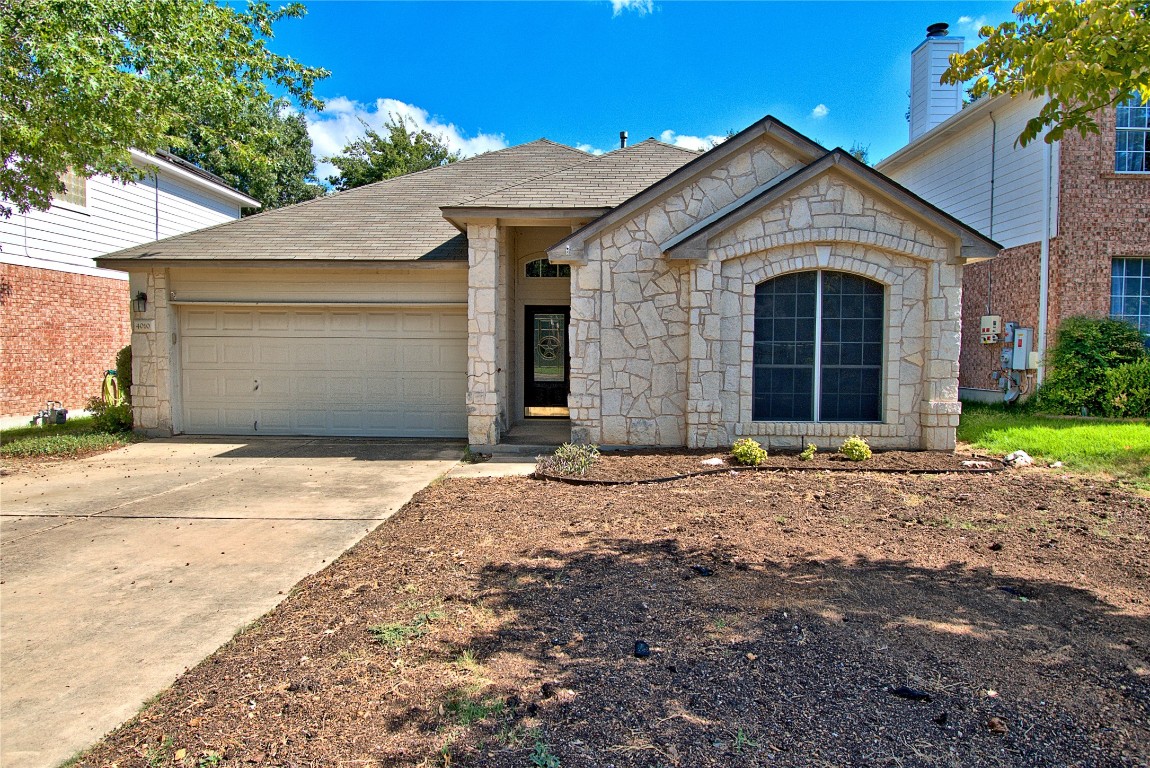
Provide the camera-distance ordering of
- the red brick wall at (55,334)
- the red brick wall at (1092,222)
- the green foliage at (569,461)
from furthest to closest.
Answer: the red brick wall at (55,334)
the red brick wall at (1092,222)
the green foliage at (569,461)

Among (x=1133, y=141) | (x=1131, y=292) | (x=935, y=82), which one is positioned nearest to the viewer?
(x=1133, y=141)

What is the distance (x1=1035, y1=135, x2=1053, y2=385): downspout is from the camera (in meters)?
12.2

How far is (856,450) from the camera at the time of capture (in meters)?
8.53

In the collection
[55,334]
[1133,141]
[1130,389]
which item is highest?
[1133,141]

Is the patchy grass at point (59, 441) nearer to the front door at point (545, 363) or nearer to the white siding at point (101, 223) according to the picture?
the white siding at point (101, 223)

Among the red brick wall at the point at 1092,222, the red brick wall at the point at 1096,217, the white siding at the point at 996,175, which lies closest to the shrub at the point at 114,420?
the white siding at the point at 996,175

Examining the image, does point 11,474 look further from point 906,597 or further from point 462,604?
point 906,597

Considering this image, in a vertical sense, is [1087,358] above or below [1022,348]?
below

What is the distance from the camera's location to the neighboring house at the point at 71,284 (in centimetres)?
1335

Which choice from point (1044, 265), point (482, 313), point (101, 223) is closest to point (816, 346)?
point (482, 313)

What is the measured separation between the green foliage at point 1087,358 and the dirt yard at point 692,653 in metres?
6.65

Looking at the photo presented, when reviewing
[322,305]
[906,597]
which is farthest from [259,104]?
[906,597]

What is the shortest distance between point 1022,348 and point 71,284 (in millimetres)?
20084

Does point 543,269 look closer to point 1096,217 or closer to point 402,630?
point 402,630
